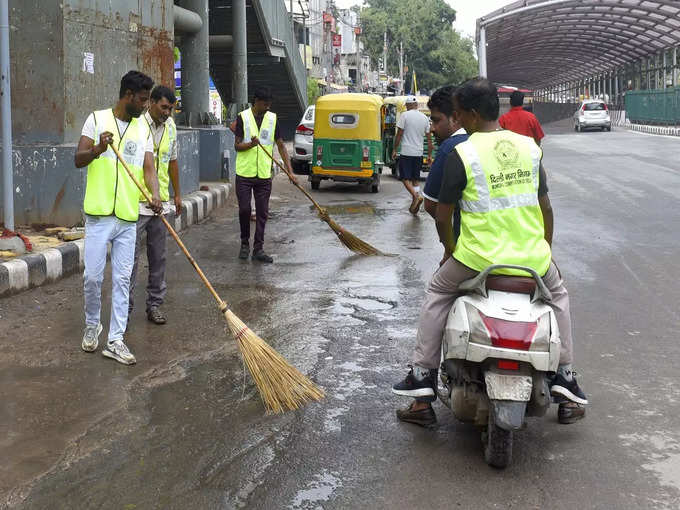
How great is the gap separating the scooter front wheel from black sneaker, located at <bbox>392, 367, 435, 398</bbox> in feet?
1.57

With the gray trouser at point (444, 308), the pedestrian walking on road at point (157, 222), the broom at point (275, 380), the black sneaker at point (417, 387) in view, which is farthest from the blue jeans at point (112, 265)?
the gray trouser at point (444, 308)

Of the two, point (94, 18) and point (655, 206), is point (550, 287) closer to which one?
point (94, 18)

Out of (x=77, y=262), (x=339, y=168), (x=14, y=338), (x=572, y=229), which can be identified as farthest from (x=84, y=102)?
(x=339, y=168)

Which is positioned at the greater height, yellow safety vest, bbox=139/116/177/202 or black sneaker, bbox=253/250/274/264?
yellow safety vest, bbox=139/116/177/202

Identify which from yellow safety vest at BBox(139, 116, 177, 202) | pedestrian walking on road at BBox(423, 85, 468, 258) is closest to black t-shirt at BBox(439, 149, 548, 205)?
pedestrian walking on road at BBox(423, 85, 468, 258)

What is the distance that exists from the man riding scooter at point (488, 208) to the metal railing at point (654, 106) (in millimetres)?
38406

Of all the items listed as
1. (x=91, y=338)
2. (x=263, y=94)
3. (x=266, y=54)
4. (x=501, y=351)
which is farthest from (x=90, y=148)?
(x=266, y=54)

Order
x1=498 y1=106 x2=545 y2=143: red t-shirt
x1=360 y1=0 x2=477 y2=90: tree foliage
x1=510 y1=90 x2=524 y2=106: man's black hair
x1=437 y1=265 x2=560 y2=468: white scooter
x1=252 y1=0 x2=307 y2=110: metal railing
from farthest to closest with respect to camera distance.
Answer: x1=360 y1=0 x2=477 y2=90: tree foliage, x1=252 y1=0 x2=307 y2=110: metal railing, x1=498 y1=106 x2=545 y2=143: red t-shirt, x1=510 y1=90 x2=524 y2=106: man's black hair, x1=437 y1=265 x2=560 y2=468: white scooter

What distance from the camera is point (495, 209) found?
381 cm

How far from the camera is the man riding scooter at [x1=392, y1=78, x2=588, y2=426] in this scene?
3.81 meters

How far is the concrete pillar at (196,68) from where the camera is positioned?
51.9 feet

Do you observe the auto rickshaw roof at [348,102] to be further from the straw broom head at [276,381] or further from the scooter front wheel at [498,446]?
the scooter front wheel at [498,446]

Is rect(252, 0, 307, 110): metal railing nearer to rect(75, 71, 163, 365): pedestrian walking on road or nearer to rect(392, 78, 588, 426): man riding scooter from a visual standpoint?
rect(75, 71, 163, 365): pedestrian walking on road

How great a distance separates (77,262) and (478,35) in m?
35.0
